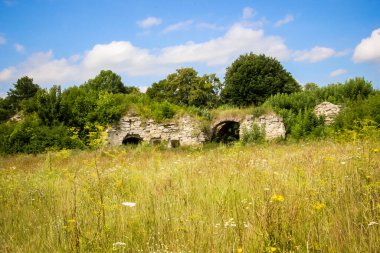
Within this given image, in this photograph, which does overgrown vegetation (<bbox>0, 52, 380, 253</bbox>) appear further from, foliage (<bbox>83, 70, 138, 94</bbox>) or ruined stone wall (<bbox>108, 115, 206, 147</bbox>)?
foliage (<bbox>83, 70, 138, 94</bbox>)

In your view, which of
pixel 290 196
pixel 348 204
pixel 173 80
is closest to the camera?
pixel 348 204

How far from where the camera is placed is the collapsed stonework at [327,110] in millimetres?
18547

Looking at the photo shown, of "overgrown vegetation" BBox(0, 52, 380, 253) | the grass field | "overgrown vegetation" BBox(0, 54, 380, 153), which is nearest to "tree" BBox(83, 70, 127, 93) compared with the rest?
"overgrown vegetation" BBox(0, 54, 380, 153)

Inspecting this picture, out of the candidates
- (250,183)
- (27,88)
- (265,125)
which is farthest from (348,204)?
(27,88)

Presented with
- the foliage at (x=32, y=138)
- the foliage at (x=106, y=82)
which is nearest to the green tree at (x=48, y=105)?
the foliage at (x=32, y=138)

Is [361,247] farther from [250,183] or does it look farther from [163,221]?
[250,183]

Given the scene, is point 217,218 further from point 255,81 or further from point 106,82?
point 106,82

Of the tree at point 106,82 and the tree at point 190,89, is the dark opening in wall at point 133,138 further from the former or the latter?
the tree at point 106,82

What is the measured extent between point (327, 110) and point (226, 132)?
8777 millimetres

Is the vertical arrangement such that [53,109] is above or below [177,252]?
above

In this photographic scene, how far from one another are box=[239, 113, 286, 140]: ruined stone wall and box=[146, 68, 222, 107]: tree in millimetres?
24054

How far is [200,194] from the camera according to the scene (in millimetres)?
3689

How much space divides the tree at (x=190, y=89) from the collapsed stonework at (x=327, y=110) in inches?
979

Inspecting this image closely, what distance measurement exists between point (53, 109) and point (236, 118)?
13.6 m
